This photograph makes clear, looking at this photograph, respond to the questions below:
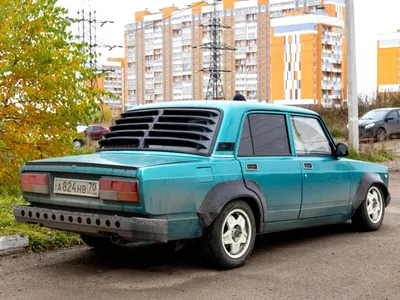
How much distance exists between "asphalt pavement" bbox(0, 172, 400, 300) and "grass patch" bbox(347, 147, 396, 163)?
10693mm

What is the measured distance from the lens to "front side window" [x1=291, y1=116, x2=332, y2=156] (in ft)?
21.7

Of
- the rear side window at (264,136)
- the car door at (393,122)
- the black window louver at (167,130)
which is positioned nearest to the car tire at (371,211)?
the rear side window at (264,136)

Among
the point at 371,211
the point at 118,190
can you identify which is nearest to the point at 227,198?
the point at 118,190

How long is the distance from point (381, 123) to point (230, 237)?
23.5 metres

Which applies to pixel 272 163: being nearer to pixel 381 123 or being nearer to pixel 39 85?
pixel 39 85

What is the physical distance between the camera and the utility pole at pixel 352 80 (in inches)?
673

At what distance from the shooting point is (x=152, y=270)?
5.61 metres

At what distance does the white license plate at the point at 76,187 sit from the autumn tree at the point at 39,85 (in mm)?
4384

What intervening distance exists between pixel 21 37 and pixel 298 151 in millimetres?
5226

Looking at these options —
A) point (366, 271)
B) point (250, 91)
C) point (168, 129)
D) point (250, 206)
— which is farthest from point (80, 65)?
point (250, 91)

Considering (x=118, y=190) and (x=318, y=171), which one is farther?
(x=318, y=171)

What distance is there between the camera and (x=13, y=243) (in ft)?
20.4

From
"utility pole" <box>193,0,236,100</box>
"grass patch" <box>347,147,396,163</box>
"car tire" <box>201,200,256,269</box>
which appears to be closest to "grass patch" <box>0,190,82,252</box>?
"car tire" <box>201,200,256,269</box>

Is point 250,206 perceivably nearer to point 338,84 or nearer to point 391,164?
point 391,164
